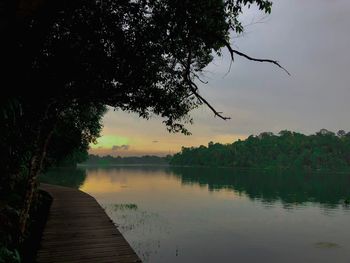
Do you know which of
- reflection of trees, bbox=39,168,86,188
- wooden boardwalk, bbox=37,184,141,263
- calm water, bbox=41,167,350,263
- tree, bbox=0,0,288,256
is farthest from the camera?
reflection of trees, bbox=39,168,86,188

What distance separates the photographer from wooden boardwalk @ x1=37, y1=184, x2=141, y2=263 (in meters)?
12.4

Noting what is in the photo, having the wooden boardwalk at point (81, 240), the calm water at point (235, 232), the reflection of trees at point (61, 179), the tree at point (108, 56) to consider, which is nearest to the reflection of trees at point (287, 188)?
the calm water at point (235, 232)

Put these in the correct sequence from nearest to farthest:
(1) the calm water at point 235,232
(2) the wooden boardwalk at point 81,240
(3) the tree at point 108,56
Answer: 1. (3) the tree at point 108,56
2. (2) the wooden boardwalk at point 81,240
3. (1) the calm water at point 235,232

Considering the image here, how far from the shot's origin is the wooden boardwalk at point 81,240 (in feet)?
40.7

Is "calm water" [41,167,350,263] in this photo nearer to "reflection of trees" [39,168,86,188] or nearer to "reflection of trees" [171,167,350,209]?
"reflection of trees" [171,167,350,209]

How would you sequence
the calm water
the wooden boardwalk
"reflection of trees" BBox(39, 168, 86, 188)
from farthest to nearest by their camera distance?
"reflection of trees" BBox(39, 168, 86, 188), the calm water, the wooden boardwalk

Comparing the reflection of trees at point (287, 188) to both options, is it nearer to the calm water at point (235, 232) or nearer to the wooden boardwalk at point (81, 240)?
the calm water at point (235, 232)

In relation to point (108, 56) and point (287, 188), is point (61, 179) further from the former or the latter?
point (108, 56)

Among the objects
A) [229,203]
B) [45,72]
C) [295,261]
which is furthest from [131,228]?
[229,203]

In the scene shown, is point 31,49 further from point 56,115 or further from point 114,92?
point 56,115

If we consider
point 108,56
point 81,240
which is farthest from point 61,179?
point 108,56

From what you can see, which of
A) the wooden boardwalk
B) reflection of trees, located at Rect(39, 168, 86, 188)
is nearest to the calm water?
the wooden boardwalk

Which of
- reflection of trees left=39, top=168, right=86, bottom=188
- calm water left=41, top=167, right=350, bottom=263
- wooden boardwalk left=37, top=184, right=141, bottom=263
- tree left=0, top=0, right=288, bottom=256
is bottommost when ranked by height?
calm water left=41, top=167, right=350, bottom=263

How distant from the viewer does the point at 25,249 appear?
14.8m
